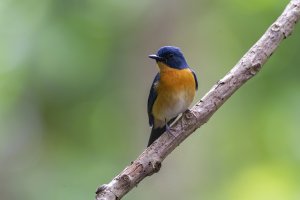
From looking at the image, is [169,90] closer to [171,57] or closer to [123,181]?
[171,57]

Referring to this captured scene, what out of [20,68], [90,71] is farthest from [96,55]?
[20,68]

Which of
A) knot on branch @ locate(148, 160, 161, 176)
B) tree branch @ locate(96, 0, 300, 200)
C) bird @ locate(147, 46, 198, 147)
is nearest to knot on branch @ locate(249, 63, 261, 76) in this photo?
tree branch @ locate(96, 0, 300, 200)

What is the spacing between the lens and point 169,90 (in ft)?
13.6

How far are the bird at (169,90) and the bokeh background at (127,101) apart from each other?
1859 millimetres

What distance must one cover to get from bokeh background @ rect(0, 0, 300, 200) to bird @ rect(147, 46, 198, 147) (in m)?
1.86

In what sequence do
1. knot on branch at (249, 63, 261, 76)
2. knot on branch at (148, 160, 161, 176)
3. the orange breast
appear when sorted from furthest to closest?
the orange breast < knot on branch at (249, 63, 261, 76) < knot on branch at (148, 160, 161, 176)

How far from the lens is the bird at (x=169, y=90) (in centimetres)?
409

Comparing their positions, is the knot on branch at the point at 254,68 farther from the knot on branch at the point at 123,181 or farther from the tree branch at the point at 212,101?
the knot on branch at the point at 123,181

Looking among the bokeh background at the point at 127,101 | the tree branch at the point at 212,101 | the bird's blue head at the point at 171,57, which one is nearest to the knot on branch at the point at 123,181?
the tree branch at the point at 212,101

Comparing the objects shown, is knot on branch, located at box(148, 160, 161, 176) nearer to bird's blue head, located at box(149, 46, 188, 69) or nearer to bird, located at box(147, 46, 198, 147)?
bird, located at box(147, 46, 198, 147)

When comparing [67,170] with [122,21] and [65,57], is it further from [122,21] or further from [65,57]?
[122,21]

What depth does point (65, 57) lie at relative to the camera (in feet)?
22.4

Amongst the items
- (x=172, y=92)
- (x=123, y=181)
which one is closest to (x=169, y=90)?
(x=172, y=92)

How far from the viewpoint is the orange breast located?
4.07 meters
